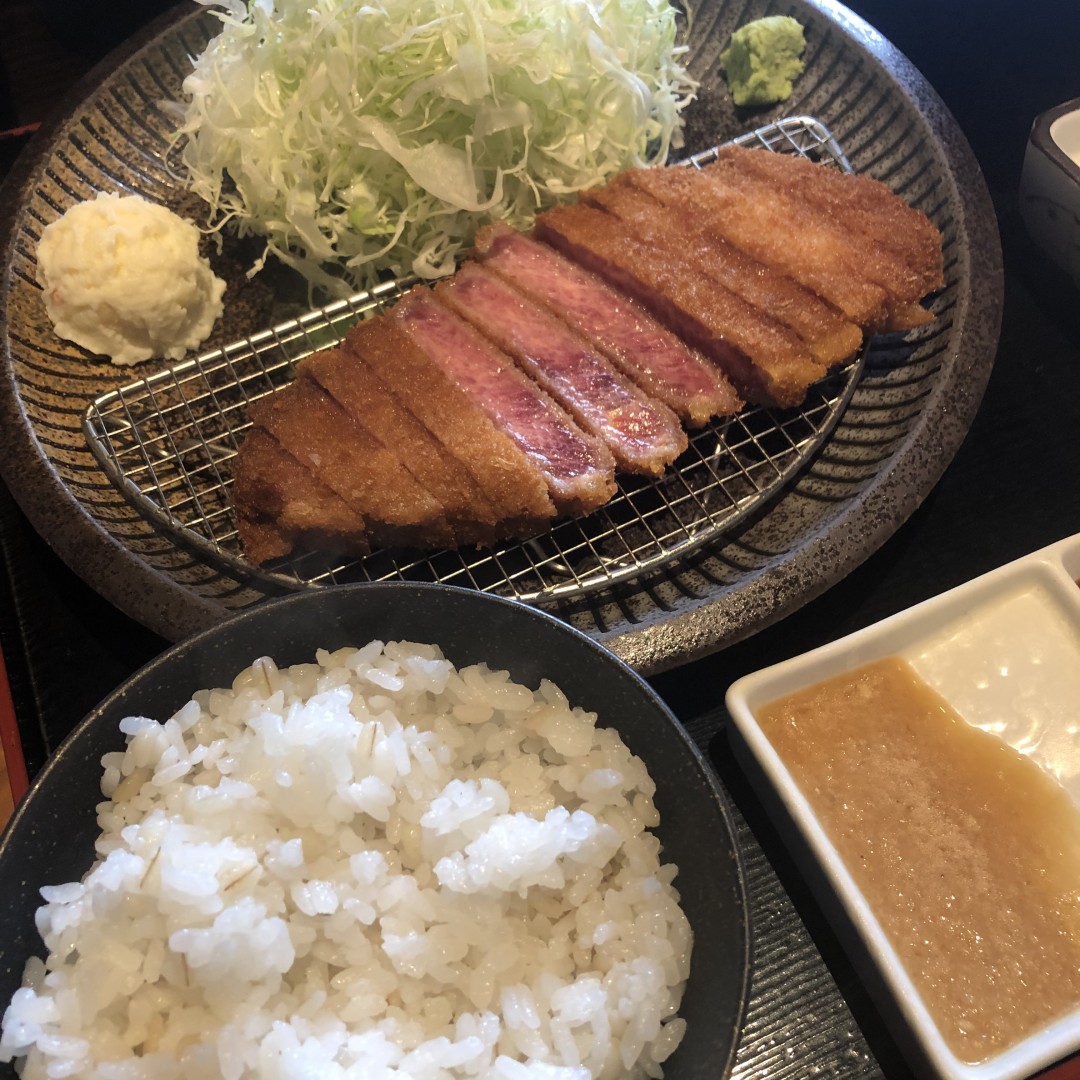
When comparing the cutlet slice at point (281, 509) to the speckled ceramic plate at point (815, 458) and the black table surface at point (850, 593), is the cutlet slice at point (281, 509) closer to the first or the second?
the speckled ceramic plate at point (815, 458)

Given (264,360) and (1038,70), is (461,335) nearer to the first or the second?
(264,360)

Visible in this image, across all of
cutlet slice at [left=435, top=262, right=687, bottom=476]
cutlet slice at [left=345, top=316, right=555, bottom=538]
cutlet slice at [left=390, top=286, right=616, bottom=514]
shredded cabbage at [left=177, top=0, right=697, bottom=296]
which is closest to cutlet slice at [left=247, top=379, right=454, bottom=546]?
cutlet slice at [left=345, top=316, right=555, bottom=538]

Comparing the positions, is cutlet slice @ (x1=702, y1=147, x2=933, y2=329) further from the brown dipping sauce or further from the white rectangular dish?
the brown dipping sauce

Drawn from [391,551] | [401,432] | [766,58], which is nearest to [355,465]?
[401,432]

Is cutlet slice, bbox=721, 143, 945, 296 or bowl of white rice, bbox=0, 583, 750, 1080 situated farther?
cutlet slice, bbox=721, 143, 945, 296

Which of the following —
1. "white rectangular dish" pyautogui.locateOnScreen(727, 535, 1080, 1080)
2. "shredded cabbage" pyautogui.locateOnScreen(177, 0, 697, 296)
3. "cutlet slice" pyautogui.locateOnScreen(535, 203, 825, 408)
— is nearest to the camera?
"white rectangular dish" pyautogui.locateOnScreen(727, 535, 1080, 1080)

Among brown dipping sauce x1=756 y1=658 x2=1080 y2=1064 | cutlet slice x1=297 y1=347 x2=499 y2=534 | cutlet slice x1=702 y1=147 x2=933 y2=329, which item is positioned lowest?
brown dipping sauce x1=756 y1=658 x2=1080 y2=1064

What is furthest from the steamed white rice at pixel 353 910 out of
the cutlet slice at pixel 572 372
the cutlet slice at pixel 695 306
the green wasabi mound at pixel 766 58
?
the green wasabi mound at pixel 766 58
